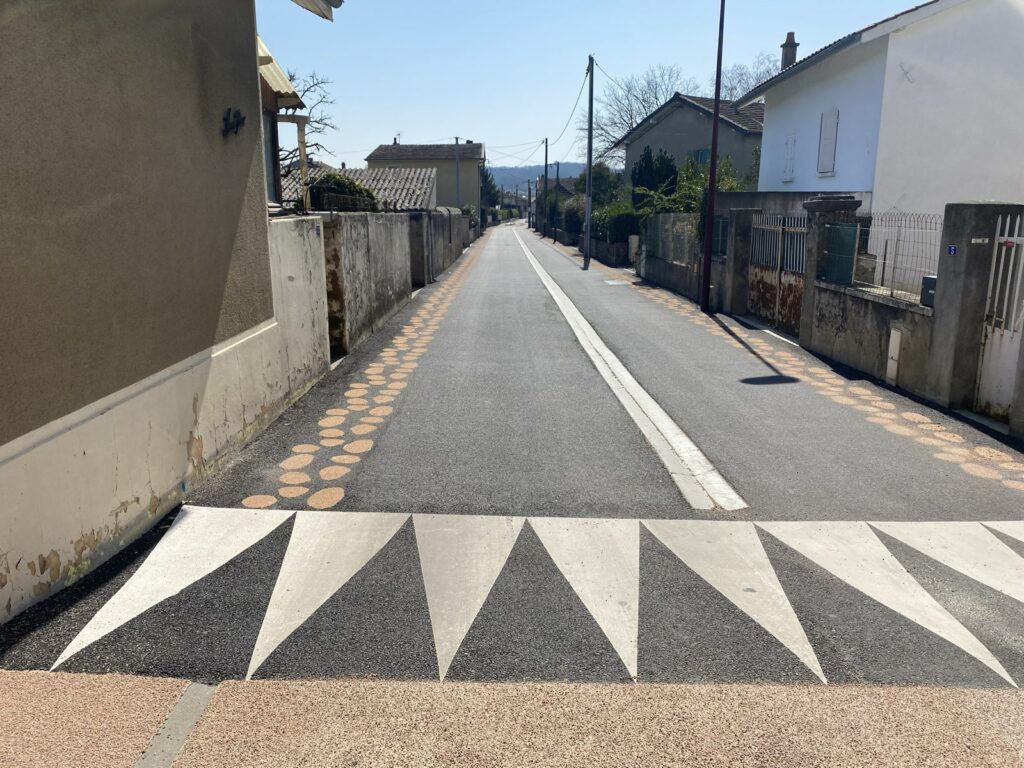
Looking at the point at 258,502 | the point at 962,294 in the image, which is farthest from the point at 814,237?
the point at 258,502

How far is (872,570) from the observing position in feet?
13.8

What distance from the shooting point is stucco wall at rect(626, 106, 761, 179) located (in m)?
31.9

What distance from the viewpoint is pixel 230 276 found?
6.11m

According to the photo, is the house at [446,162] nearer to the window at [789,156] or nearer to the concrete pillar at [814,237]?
the window at [789,156]

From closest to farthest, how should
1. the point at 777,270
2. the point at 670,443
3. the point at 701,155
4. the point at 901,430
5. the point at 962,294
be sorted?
the point at 670,443, the point at 901,430, the point at 962,294, the point at 777,270, the point at 701,155

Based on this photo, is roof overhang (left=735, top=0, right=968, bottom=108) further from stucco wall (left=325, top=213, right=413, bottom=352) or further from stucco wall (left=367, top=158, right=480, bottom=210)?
stucco wall (left=367, top=158, right=480, bottom=210)

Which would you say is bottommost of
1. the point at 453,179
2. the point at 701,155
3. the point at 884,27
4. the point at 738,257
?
the point at 738,257

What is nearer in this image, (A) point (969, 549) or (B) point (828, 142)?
(A) point (969, 549)

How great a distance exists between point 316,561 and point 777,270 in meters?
11.7

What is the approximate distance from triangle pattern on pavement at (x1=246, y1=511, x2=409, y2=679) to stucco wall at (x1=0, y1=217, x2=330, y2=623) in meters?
1.02

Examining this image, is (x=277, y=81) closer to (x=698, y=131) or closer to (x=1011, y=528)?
(x=1011, y=528)

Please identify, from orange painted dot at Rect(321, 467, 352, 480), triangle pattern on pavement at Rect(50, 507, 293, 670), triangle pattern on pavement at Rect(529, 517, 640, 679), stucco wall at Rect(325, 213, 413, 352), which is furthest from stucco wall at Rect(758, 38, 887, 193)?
triangle pattern on pavement at Rect(50, 507, 293, 670)

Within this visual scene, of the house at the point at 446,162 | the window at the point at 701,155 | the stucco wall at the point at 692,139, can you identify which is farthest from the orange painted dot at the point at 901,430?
the house at the point at 446,162

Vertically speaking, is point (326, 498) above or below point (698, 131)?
below
